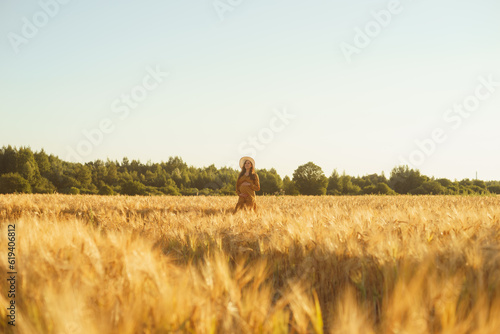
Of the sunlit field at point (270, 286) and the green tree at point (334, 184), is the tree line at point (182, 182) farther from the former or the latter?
the sunlit field at point (270, 286)

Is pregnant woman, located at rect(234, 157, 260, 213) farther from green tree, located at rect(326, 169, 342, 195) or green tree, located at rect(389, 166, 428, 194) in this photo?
green tree, located at rect(389, 166, 428, 194)

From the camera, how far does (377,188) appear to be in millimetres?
50000

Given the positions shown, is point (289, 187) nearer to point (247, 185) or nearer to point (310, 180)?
point (310, 180)

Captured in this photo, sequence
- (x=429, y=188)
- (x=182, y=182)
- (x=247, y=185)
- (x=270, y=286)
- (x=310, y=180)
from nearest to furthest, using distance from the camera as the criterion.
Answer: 1. (x=270, y=286)
2. (x=247, y=185)
3. (x=429, y=188)
4. (x=310, y=180)
5. (x=182, y=182)

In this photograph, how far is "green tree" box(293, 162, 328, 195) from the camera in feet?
163

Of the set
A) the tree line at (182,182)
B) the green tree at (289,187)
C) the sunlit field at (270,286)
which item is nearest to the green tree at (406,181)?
the tree line at (182,182)

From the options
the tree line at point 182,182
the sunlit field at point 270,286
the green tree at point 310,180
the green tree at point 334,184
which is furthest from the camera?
the green tree at point 334,184

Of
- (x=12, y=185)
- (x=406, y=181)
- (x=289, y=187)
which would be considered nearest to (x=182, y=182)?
(x=289, y=187)

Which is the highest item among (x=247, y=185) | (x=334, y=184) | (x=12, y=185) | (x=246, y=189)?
(x=334, y=184)

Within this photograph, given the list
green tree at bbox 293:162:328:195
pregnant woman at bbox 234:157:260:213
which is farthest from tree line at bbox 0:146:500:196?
pregnant woman at bbox 234:157:260:213

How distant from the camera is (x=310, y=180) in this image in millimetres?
50062

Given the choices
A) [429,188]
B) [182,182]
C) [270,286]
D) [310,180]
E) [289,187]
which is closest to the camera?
[270,286]

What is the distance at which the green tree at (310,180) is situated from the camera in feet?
163

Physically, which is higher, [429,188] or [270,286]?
[429,188]
